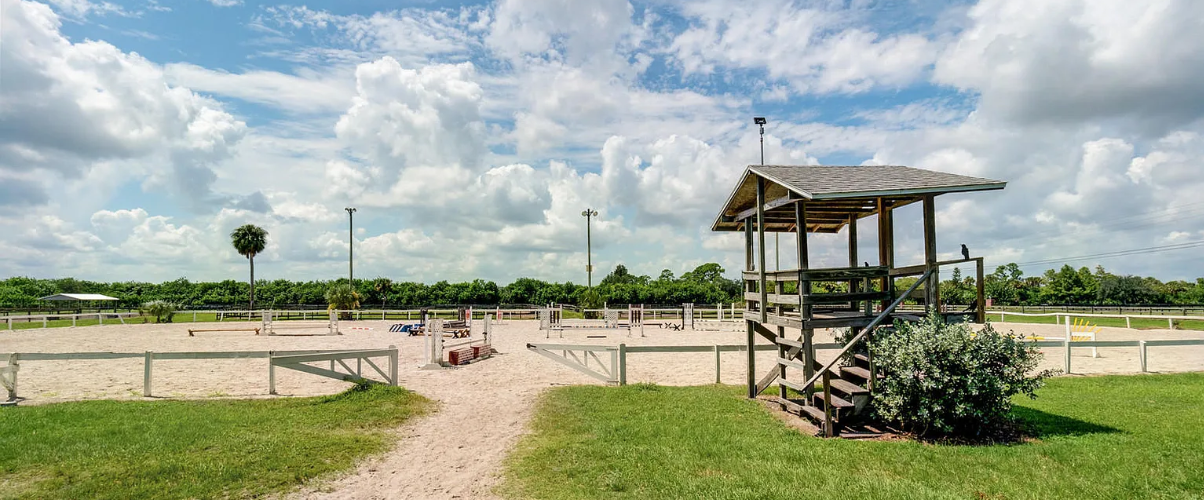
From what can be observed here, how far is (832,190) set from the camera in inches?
350

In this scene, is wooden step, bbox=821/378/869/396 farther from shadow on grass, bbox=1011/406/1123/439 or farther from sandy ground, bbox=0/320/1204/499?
sandy ground, bbox=0/320/1204/499

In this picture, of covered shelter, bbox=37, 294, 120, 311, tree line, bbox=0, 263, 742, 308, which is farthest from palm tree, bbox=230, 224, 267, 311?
covered shelter, bbox=37, 294, 120, 311

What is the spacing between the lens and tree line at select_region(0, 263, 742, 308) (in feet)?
196

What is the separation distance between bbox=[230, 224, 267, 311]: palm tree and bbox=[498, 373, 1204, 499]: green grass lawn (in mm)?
56037

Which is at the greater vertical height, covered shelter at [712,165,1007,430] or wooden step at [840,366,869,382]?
covered shelter at [712,165,1007,430]

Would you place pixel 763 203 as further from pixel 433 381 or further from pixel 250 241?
pixel 250 241

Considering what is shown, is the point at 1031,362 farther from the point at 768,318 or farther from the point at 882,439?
the point at 768,318

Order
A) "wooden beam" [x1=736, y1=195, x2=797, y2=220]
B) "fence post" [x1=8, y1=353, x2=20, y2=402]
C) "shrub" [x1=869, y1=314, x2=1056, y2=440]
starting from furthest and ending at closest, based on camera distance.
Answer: "fence post" [x1=8, y1=353, x2=20, y2=402]
"wooden beam" [x1=736, y1=195, x2=797, y2=220]
"shrub" [x1=869, y1=314, x2=1056, y2=440]

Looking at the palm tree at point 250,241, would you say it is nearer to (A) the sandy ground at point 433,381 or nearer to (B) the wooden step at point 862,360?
(A) the sandy ground at point 433,381

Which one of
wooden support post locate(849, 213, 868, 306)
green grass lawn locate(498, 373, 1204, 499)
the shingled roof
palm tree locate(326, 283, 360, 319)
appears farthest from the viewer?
palm tree locate(326, 283, 360, 319)

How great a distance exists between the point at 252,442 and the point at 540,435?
3760 millimetres

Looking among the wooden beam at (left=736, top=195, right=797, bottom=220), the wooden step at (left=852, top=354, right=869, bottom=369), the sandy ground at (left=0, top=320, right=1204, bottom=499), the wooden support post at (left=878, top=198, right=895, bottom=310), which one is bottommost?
the sandy ground at (left=0, top=320, right=1204, bottom=499)

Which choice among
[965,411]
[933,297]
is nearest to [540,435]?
[965,411]

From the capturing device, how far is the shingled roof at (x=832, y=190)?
892 centimetres
